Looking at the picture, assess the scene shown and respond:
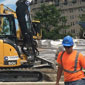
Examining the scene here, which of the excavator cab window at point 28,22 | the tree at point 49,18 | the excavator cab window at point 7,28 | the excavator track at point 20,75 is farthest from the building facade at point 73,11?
the excavator track at point 20,75

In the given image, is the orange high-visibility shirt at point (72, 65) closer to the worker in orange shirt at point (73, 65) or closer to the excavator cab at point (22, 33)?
the worker in orange shirt at point (73, 65)

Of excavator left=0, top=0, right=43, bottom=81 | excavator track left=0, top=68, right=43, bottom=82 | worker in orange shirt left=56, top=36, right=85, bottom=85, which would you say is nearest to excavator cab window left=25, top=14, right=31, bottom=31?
excavator left=0, top=0, right=43, bottom=81

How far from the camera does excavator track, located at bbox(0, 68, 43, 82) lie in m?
7.59

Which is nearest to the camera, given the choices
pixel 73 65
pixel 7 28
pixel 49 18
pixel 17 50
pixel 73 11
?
pixel 73 65

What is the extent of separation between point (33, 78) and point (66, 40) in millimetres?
3866

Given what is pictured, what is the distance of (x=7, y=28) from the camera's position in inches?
307

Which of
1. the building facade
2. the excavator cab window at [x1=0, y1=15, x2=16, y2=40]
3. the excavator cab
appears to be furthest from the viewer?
the building facade

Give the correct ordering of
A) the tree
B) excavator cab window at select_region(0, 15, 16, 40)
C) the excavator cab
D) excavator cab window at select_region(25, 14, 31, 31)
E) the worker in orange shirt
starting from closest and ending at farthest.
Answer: the worker in orange shirt, the excavator cab, excavator cab window at select_region(0, 15, 16, 40), excavator cab window at select_region(25, 14, 31, 31), the tree

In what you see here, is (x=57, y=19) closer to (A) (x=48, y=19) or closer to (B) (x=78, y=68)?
(A) (x=48, y=19)

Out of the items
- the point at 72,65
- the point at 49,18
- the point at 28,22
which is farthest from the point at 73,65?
the point at 49,18

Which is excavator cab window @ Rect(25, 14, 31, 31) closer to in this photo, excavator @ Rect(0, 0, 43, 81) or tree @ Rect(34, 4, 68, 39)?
excavator @ Rect(0, 0, 43, 81)

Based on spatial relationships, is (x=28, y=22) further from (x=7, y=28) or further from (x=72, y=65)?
(x=72, y=65)

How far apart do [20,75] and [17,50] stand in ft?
2.97

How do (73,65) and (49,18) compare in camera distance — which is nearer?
(73,65)
